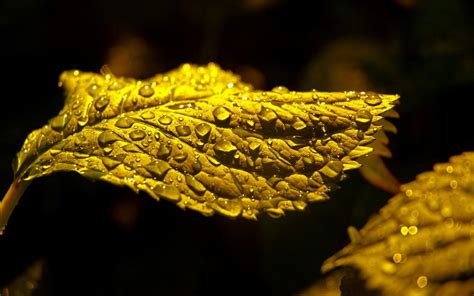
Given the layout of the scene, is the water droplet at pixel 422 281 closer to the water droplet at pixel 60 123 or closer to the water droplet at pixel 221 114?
the water droplet at pixel 221 114

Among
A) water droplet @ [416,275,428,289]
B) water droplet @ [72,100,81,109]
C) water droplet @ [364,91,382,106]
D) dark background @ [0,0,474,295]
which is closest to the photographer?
water droplet @ [416,275,428,289]

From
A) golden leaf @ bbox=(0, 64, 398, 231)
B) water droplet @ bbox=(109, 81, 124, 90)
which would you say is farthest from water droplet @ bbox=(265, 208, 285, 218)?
water droplet @ bbox=(109, 81, 124, 90)

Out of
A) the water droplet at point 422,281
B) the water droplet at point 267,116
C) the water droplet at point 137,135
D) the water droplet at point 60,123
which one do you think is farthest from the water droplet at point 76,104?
the water droplet at point 422,281

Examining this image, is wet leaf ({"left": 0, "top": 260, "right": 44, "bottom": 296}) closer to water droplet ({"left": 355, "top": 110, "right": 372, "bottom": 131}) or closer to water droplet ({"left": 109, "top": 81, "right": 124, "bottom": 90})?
water droplet ({"left": 109, "top": 81, "right": 124, "bottom": 90})

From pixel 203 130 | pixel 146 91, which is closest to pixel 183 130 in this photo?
pixel 203 130

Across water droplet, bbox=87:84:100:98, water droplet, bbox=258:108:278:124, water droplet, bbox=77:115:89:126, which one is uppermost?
water droplet, bbox=258:108:278:124

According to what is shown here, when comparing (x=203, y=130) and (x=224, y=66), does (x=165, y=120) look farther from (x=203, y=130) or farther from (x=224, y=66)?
(x=224, y=66)
